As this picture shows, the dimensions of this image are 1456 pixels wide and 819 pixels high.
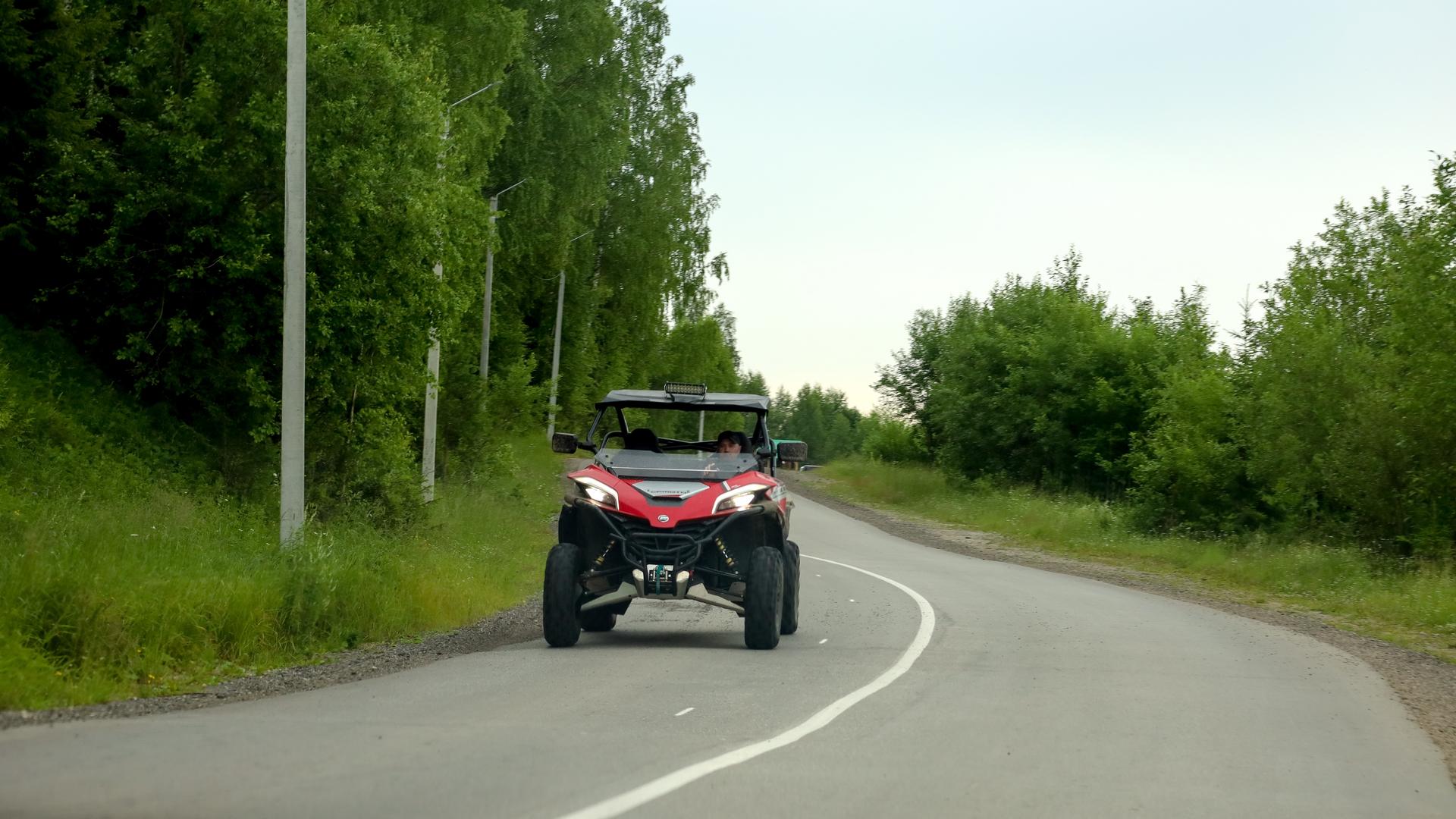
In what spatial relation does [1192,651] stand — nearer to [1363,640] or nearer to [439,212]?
[1363,640]

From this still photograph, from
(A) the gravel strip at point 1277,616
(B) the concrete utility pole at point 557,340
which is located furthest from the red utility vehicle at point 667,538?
(B) the concrete utility pole at point 557,340

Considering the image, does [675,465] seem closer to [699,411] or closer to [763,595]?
[699,411]

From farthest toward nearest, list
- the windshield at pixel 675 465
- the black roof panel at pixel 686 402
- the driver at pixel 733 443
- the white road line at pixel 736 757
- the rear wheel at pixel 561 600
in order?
the driver at pixel 733 443
the black roof panel at pixel 686 402
the windshield at pixel 675 465
the rear wheel at pixel 561 600
the white road line at pixel 736 757

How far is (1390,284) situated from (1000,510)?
16.9 meters

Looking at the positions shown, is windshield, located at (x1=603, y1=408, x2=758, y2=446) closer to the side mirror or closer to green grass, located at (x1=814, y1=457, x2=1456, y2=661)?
the side mirror

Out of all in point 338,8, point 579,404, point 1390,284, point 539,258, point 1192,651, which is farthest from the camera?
point 579,404

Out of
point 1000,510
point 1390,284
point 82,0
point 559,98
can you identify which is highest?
point 559,98

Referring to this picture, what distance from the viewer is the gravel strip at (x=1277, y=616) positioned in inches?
430

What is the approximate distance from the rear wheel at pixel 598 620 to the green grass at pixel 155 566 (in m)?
1.58

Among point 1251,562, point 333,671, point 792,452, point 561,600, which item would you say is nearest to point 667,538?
point 561,600

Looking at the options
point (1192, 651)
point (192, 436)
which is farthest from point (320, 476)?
point (1192, 651)

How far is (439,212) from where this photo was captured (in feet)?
64.0

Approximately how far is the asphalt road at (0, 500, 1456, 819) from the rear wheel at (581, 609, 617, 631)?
25 cm

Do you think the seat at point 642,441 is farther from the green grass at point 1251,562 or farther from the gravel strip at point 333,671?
the green grass at point 1251,562
